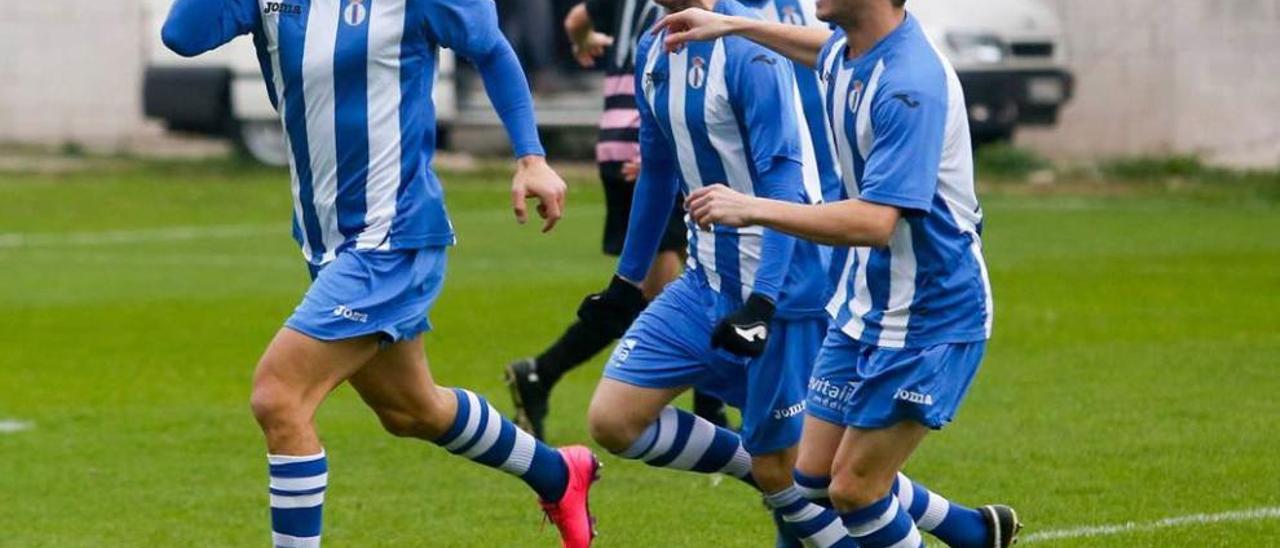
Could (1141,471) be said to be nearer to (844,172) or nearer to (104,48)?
(844,172)

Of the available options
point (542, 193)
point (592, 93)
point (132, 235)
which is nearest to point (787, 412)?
point (542, 193)

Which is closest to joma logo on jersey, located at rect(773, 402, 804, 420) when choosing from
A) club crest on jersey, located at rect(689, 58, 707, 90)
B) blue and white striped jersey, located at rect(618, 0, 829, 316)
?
blue and white striped jersey, located at rect(618, 0, 829, 316)

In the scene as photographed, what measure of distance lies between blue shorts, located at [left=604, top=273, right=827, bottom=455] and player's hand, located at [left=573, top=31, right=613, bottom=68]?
292 centimetres

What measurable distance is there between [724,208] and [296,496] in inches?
66.5

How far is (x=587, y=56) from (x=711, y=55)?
3222 mm

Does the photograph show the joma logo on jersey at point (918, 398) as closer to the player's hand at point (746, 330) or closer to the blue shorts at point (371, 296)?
the player's hand at point (746, 330)

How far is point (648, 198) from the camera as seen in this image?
7.61 m

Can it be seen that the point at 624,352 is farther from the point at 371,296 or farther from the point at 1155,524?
the point at 1155,524

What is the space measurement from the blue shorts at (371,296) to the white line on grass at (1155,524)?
6.95ft

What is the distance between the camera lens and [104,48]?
1207 inches

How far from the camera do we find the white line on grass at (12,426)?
10.7m

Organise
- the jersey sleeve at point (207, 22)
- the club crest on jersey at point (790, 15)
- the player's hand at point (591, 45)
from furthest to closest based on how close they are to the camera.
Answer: the player's hand at point (591, 45)
the club crest on jersey at point (790, 15)
the jersey sleeve at point (207, 22)

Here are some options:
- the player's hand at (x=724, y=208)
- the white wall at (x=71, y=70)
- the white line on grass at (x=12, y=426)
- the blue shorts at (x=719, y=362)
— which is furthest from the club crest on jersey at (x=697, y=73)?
the white wall at (x=71, y=70)

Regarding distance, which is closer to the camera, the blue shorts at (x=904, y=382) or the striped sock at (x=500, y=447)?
the blue shorts at (x=904, y=382)
